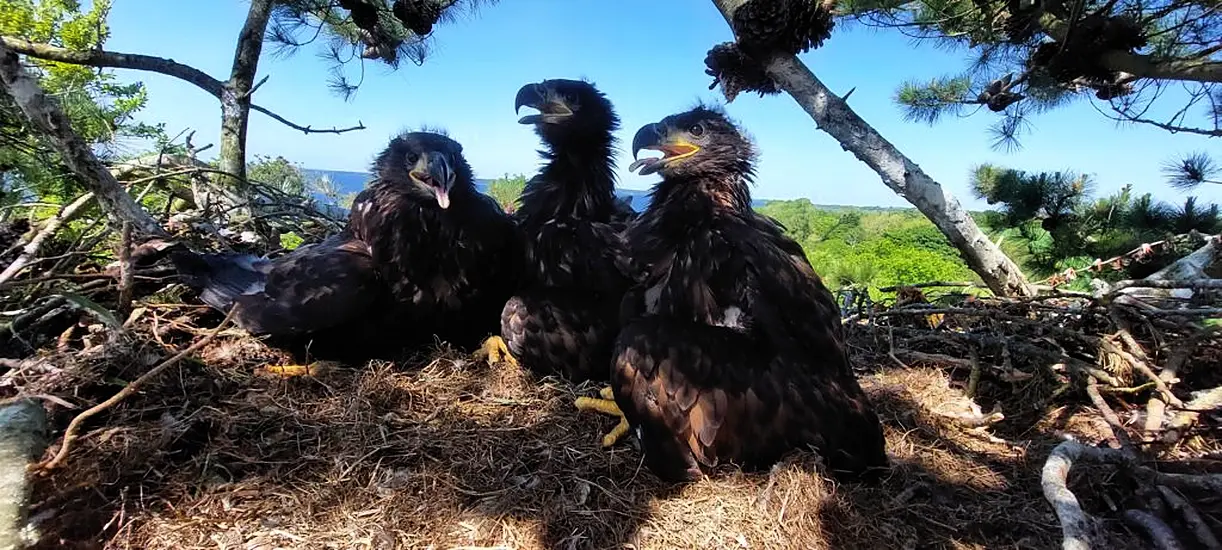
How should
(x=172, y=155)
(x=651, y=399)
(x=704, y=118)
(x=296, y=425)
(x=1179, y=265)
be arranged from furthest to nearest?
(x=172, y=155)
(x=1179, y=265)
(x=704, y=118)
(x=296, y=425)
(x=651, y=399)

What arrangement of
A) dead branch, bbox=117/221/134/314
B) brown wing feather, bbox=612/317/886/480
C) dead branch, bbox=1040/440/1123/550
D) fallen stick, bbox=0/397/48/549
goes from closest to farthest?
dead branch, bbox=1040/440/1123/550 → fallen stick, bbox=0/397/48/549 → brown wing feather, bbox=612/317/886/480 → dead branch, bbox=117/221/134/314

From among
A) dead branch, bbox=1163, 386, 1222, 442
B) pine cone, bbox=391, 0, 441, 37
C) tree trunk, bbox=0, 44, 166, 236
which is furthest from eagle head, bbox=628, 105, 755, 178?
pine cone, bbox=391, 0, 441, 37

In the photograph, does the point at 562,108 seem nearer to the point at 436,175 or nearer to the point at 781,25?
the point at 436,175

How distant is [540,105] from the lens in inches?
121

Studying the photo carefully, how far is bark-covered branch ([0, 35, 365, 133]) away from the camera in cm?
535

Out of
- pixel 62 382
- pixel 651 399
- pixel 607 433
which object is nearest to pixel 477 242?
pixel 607 433

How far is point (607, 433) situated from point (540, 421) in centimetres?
31

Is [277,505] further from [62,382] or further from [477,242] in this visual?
[477,242]

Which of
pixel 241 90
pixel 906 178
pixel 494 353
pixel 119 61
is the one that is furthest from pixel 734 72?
pixel 119 61

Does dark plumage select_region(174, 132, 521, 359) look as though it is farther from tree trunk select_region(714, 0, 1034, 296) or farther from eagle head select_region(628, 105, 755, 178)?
tree trunk select_region(714, 0, 1034, 296)

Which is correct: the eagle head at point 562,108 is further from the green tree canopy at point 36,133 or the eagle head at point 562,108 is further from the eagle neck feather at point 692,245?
the green tree canopy at point 36,133

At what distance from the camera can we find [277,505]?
6.27ft

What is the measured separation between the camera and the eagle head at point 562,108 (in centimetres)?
304

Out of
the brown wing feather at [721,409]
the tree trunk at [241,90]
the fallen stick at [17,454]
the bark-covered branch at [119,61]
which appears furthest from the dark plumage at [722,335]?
the bark-covered branch at [119,61]
